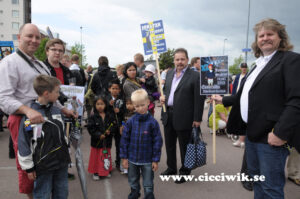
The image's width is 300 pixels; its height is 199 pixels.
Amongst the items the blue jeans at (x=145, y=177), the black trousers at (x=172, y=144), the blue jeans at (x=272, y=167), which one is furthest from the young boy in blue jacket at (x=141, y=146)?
the blue jeans at (x=272, y=167)

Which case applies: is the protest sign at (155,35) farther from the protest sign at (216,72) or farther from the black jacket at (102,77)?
the black jacket at (102,77)

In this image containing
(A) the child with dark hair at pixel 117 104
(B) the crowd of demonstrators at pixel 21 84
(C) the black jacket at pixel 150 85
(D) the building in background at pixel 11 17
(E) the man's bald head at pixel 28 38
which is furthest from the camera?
(D) the building in background at pixel 11 17

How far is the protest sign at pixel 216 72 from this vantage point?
3.86m

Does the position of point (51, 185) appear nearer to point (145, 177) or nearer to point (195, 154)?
point (145, 177)

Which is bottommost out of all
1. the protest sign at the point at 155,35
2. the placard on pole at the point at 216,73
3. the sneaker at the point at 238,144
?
the sneaker at the point at 238,144

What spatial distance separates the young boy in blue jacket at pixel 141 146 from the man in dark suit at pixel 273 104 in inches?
46.2

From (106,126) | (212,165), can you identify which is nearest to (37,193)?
(106,126)

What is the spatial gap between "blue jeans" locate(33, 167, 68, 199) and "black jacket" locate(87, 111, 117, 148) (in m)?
1.41

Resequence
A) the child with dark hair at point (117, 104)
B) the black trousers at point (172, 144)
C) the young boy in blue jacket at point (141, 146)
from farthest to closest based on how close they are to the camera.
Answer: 1. the child with dark hair at point (117, 104)
2. the black trousers at point (172, 144)
3. the young boy in blue jacket at point (141, 146)

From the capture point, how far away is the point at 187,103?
12.0 ft

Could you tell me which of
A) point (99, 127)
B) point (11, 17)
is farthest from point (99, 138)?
point (11, 17)

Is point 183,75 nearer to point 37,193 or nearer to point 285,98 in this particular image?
point 285,98

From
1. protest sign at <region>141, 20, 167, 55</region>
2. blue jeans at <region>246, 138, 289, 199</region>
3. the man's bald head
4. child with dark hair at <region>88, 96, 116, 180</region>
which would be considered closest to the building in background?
protest sign at <region>141, 20, 167, 55</region>

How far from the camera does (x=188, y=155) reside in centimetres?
354
